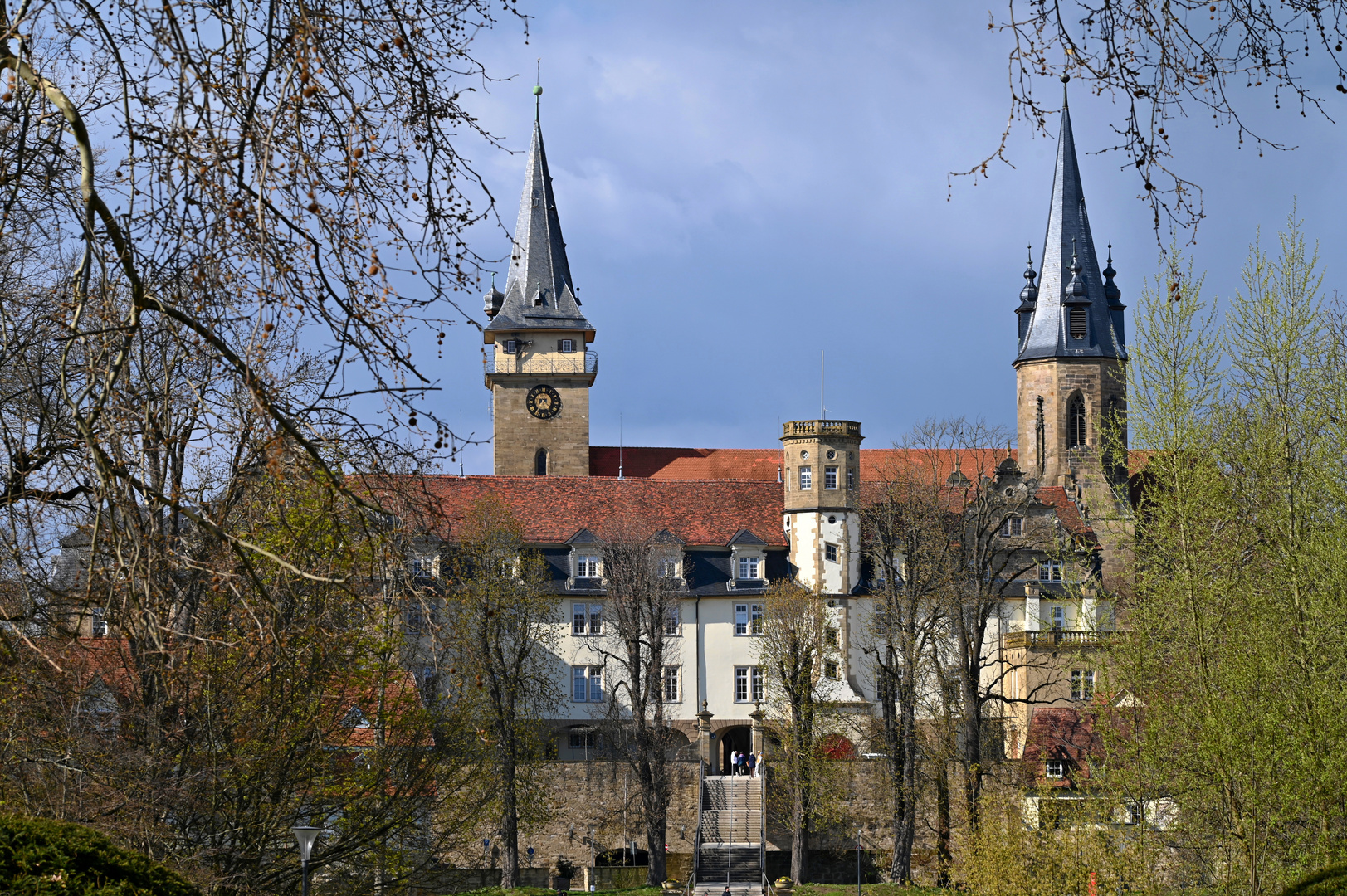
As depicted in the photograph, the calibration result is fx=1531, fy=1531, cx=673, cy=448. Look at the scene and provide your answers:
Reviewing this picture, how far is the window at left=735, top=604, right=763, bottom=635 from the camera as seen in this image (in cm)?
4838

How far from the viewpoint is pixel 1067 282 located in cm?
5747

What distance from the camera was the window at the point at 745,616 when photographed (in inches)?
1905

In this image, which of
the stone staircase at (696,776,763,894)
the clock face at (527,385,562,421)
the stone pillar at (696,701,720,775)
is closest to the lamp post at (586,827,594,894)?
the stone staircase at (696,776,763,894)

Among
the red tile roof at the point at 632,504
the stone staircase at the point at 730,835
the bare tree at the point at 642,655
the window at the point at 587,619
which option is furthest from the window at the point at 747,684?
the window at the point at 587,619

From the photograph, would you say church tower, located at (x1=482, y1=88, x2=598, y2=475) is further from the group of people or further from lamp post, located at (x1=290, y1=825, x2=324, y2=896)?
lamp post, located at (x1=290, y1=825, x2=324, y2=896)

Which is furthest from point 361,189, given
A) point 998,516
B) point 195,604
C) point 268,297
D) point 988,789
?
point 998,516

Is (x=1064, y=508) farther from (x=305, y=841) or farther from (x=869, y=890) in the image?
(x=305, y=841)

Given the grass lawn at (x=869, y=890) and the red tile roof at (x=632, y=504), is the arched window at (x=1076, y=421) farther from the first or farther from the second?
the grass lawn at (x=869, y=890)

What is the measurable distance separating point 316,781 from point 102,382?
10944 millimetres

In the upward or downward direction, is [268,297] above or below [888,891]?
above

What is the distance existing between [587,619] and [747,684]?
5414mm

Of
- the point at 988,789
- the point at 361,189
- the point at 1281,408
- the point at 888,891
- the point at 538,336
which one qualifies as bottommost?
the point at 888,891

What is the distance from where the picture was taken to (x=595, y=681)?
47.0 m

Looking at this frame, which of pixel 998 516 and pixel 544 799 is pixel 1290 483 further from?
pixel 998 516
